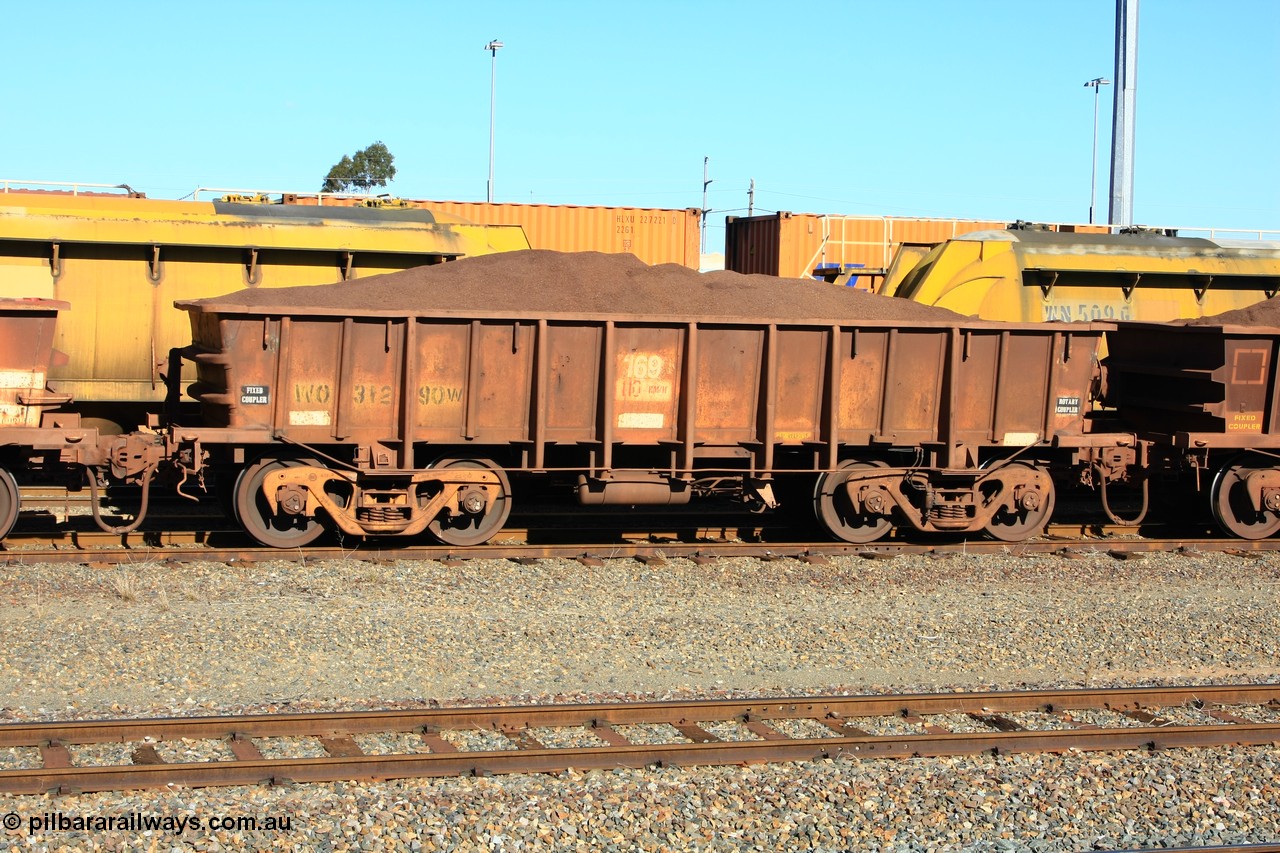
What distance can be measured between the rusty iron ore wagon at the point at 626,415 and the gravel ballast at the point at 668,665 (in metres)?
0.88

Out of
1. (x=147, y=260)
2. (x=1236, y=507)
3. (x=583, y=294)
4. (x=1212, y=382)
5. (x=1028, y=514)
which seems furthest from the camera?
(x=147, y=260)

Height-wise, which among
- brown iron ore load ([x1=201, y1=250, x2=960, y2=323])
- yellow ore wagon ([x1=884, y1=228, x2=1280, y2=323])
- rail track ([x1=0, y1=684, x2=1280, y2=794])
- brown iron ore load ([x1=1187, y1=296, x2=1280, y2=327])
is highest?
yellow ore wagon ([x1=884, y1=228, x2=1280, y2=323])

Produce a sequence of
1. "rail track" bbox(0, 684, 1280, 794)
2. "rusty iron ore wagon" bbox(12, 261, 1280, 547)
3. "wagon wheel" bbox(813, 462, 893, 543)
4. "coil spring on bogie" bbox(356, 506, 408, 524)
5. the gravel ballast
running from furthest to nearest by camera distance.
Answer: "wagon wheel" bbox(813, 462, 893, 543)
"coil spring on bogie" bbox(356, 506, 408, 524)
"rusty iron ore wagon" bbox(12, 261, 1280, 547)
"rail track" bbox(0, 684, 1280, 794)
the gravel ballast

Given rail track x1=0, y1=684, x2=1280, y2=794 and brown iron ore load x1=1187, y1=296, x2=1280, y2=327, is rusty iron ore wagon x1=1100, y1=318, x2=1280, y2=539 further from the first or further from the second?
rail track x1=0, y1=684, x2=1280, y2=794

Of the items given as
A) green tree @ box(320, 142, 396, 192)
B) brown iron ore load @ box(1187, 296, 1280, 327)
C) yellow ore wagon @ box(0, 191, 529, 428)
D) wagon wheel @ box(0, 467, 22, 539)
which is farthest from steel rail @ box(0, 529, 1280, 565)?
green tree @ box(320, 142, 396, 192)

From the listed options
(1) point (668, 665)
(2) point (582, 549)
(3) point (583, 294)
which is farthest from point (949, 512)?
(1) point (668, 665)

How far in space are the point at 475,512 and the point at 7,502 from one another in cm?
431

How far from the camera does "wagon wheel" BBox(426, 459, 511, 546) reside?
12.2 metres

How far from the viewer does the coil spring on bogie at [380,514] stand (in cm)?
1195

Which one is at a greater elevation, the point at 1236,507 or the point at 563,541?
the point at 1236,507

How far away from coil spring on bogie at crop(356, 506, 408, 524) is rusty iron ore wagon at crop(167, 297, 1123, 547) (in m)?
0.01

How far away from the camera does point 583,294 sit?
12664 mm

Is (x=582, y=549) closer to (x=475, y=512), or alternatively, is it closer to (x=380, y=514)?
(x=475, y=512)

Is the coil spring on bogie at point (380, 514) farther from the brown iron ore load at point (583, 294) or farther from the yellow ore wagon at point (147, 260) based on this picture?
the yellow ore wagon at point (147, 260)
